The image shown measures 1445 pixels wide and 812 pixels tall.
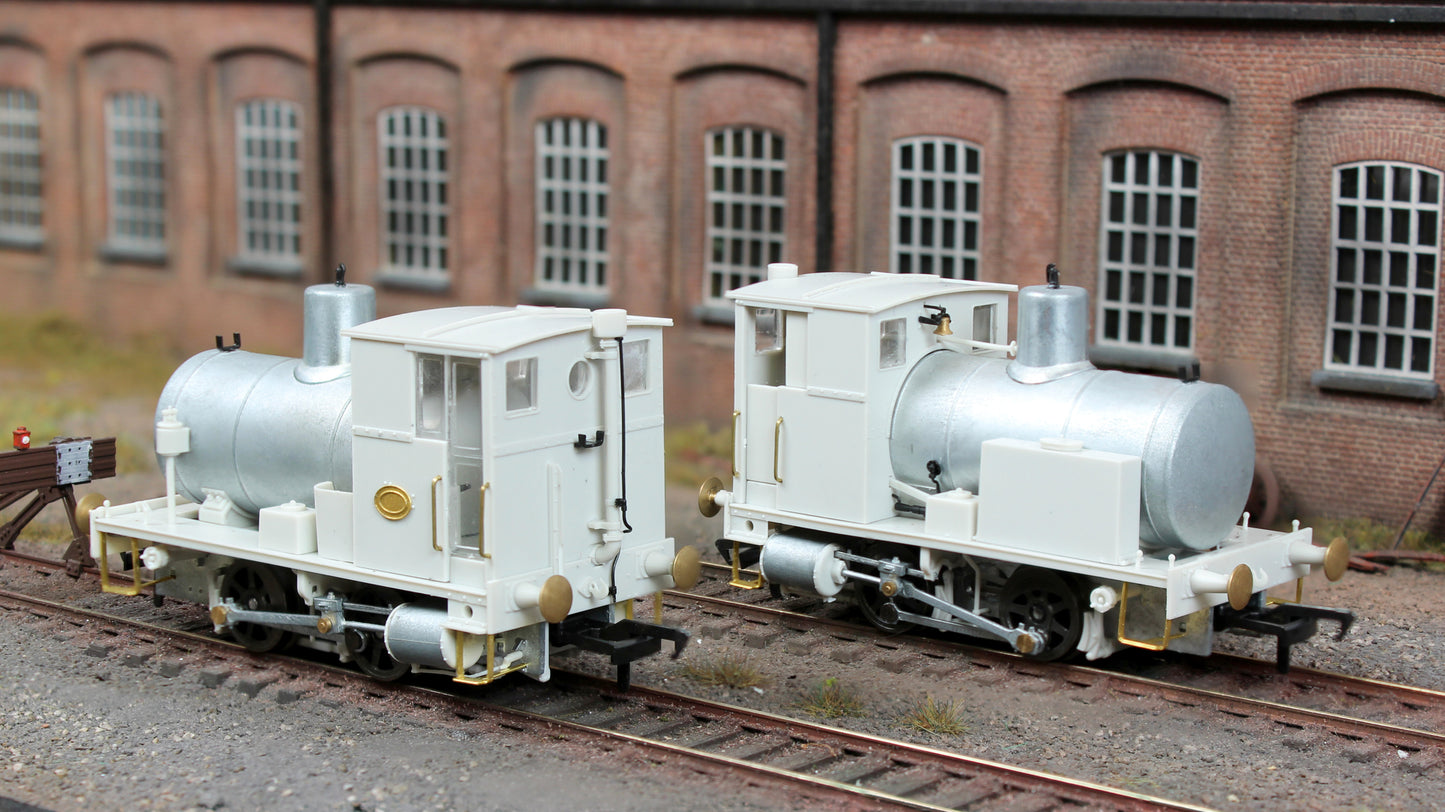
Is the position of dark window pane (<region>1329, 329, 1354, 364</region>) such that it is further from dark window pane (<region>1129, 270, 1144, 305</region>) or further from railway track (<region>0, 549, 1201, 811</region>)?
railway track (<region>0, 549, 1201, 811</region>)

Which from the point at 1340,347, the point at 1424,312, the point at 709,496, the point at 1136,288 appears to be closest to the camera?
the point at 709,496

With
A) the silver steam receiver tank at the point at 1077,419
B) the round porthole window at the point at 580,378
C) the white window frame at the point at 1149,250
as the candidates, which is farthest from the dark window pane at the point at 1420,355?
the round porthole window at the point at 580,378

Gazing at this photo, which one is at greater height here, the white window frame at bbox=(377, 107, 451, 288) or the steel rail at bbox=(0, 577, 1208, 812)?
the white window frame at bbox=(377, 107, 451, 288)

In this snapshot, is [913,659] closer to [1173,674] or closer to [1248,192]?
[1173,674]

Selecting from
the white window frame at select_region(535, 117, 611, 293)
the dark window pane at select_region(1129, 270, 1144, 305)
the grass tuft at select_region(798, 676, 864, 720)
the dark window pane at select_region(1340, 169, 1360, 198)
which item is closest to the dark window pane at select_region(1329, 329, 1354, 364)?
the dark window pane at select_region(1340, 169, 1360, 198)

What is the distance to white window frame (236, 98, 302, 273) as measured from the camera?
27.1 m

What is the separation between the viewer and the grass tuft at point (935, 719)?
12102 mm

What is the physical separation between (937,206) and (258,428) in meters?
10.5

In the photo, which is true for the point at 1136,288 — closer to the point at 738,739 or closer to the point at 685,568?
the point at 685,568

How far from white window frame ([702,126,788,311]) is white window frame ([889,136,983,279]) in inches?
63.3

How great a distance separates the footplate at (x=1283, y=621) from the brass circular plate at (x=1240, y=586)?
554 millimetres

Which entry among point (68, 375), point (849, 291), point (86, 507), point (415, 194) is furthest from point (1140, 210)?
point (68, 375)

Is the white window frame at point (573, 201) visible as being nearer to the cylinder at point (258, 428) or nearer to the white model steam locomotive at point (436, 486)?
the cylinder at point (258, 428)

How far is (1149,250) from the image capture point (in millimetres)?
19484
